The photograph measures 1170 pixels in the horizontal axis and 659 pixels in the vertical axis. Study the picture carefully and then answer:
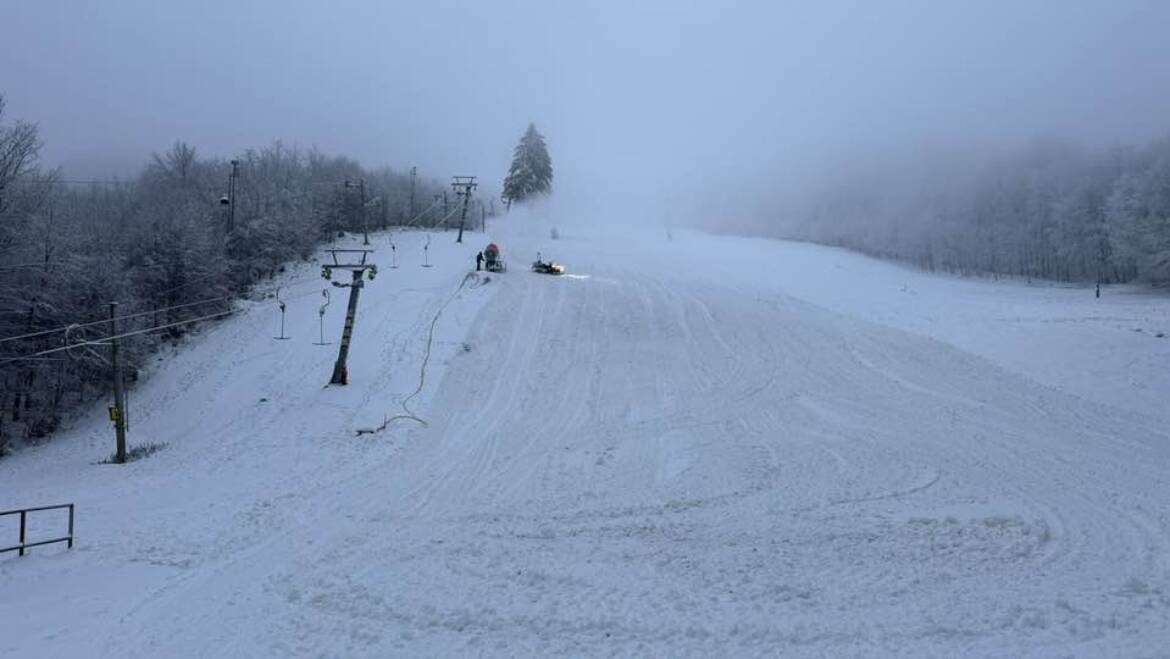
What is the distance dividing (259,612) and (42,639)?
124 inches

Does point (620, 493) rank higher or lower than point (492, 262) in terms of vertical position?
lower

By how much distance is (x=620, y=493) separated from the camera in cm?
1741

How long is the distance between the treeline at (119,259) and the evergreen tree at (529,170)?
16.1 meters

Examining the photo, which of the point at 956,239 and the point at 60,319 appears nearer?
the point at 60,319

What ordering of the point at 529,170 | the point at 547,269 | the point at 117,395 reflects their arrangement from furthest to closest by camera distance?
the point at 529,170, the point at 547,269, the point at 117,395

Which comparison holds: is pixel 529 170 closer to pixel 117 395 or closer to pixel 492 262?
pixel 492 262

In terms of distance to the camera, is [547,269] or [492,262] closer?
[492,262]

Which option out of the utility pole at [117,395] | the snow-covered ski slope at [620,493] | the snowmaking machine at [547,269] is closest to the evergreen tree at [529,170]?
the snowmaking machine at [547,269]

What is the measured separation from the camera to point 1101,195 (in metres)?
77.2

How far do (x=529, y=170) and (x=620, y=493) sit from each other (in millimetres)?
64595

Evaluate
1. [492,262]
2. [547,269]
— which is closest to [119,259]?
[492,262]

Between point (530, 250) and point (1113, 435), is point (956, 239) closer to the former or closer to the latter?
point (530, 250)

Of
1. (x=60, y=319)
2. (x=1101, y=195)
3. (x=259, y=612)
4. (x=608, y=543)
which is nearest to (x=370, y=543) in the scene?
(x=259, y=612)

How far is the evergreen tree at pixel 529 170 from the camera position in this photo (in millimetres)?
77500
